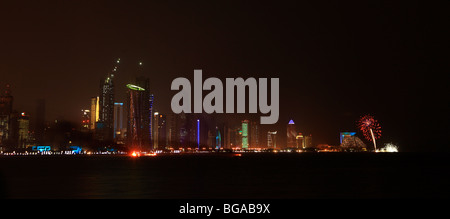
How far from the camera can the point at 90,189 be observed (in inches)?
1499
